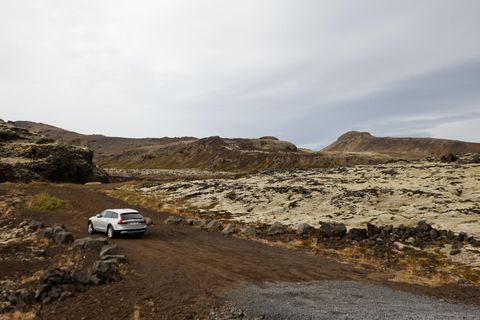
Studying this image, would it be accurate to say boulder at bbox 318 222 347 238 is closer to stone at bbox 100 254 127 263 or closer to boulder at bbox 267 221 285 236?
boulder at bbox 267 221 285 236

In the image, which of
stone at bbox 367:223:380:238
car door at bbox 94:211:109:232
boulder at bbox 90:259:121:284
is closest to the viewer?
boulder at bbox 90:259:121:284

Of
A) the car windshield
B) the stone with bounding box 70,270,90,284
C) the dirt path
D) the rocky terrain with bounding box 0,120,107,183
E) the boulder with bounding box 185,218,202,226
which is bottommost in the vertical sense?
the boulder with bounding box 185,218,202,226

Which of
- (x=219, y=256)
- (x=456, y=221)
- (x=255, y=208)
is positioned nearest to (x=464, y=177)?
(x=456, y=221)

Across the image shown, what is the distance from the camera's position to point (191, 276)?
19.4 m

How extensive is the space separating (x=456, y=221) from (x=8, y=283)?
32.2 metres

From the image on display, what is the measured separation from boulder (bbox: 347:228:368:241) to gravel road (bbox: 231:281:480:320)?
12421 millimetres

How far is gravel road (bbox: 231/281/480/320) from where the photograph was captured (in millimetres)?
13695

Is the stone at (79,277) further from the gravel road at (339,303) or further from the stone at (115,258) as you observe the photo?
the gravel road at (339,303)

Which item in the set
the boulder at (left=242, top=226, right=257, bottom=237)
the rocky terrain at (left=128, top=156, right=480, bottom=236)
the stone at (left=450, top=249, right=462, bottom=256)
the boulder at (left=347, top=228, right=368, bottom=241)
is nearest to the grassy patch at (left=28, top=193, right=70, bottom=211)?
the rocky terrain at (left=128, top=156, right=480, bottom=236)

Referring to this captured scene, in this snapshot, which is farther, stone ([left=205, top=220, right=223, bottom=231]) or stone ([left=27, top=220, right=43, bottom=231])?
stone ([left=205, top=220, right=223, bottom=231])

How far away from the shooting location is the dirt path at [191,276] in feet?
51.4

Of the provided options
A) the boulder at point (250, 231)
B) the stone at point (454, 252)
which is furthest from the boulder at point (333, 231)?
the stone at point (454, 252)

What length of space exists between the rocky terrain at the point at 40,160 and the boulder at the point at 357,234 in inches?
2683

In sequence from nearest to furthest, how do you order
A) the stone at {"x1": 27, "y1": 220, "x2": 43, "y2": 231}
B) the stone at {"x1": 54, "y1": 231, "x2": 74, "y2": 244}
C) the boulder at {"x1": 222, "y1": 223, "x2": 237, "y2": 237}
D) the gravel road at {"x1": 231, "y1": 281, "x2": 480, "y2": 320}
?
the gravel road at {"x1": 231, "y1": 281, "x2": 480, "y2": 320}
the stone at {"x1": 54, "y1": 231, "x2": 74, "y2": 244}
the stone at {"x1": 27, "y1": 220, "x2": 43, "y2": 231}
the boulder at {"x1": 222, "y1": 223, "x2": 237, "y2": 237}
